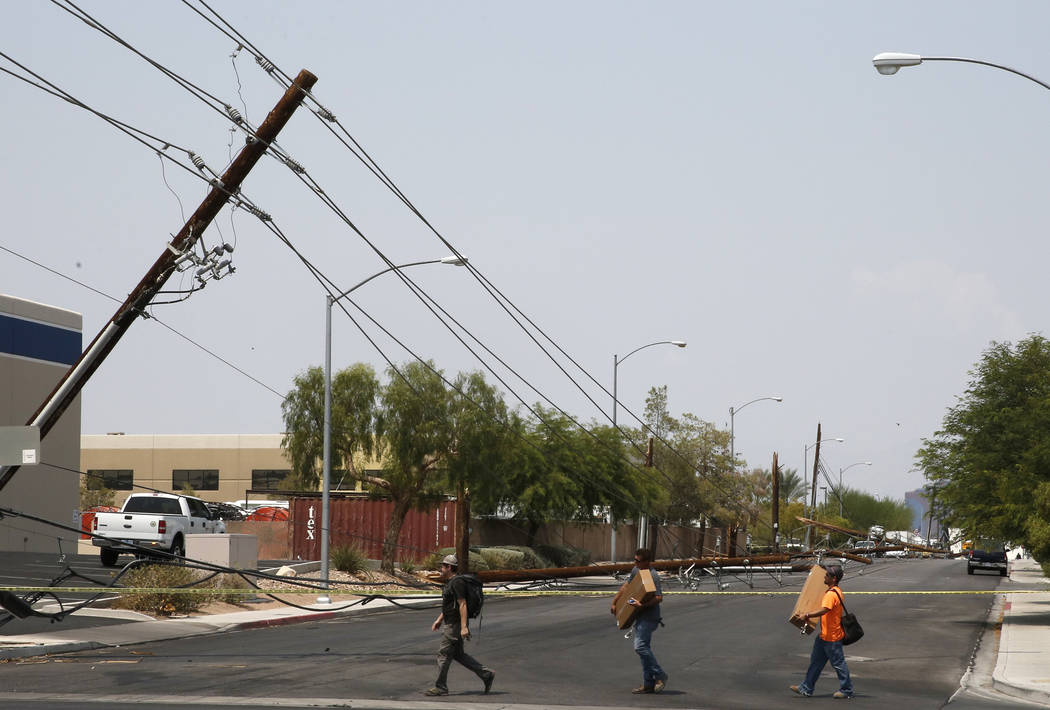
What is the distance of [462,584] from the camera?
49.3 ft

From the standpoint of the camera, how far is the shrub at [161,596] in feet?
86.4

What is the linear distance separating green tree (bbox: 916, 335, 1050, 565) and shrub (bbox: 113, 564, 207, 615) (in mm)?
17117

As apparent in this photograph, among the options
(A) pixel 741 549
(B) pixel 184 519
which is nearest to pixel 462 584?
(B) pixel 184 519

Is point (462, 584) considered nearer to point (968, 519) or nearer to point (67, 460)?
point (968, 519)

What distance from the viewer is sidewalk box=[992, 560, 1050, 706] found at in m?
16.2

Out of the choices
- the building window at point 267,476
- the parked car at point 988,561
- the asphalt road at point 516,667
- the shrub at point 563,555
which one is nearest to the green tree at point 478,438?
the shrub at point 563,555

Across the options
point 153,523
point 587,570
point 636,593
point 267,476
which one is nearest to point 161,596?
point 153,523

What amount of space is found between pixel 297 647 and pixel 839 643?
945 cm

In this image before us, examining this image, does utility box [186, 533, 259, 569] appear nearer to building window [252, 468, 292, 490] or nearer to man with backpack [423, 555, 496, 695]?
man with backpack [423, 555, 496, 695]

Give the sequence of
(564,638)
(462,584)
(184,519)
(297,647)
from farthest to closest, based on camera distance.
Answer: (184,519)
(564,638)
(297,647)
(462,584)

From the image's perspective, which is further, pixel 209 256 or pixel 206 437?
pixel 206 437

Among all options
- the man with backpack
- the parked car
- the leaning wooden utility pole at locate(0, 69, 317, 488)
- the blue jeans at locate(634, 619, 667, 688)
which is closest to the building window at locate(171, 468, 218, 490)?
the parked car

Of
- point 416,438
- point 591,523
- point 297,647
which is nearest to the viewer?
point 297,647

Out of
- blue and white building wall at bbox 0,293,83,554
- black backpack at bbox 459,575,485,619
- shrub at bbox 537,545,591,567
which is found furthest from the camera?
shrub at bbox 537,545,591,567
